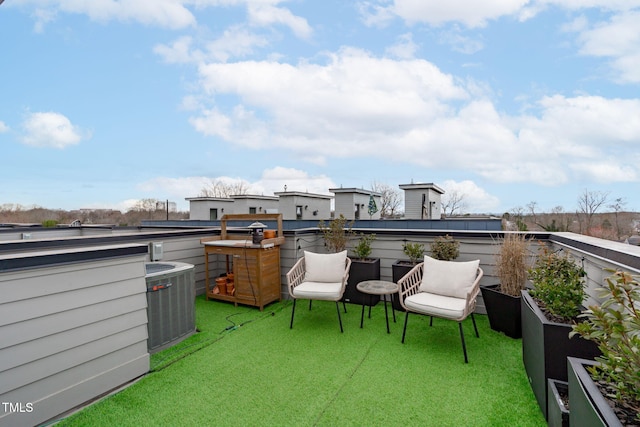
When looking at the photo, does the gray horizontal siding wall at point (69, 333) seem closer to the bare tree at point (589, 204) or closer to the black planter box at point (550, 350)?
the black planter box at point (550, 350)

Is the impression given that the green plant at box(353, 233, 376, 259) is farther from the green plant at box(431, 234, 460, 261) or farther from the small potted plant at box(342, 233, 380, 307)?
the green plant at box(431, 234, 460, 261)

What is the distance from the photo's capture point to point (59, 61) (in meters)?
5.84

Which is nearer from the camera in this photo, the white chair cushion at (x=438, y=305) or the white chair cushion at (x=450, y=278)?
the white chair cushion at (x=438, y=305)

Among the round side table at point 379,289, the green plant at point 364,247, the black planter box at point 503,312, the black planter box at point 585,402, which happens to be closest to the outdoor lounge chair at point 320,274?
the round side table at point 379,289

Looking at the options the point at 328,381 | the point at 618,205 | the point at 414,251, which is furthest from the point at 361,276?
the point at 618,205

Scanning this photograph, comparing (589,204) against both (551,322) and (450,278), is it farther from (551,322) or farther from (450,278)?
(551,322)

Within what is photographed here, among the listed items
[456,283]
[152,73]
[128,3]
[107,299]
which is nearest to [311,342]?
[456,283]

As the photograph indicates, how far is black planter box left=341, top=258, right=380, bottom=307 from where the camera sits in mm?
4301

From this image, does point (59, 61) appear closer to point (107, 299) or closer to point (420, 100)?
point (107, 299)

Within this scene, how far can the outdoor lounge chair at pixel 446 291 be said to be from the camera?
2.84 meters

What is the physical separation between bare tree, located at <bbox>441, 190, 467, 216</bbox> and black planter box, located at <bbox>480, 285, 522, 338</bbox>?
18.9 metres

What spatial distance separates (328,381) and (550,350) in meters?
1.59

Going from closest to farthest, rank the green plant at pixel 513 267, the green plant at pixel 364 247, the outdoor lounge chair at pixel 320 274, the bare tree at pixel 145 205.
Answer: the green plant at pixel 513 267 → the outdoor lounge chair at pixel 320 274 → the green plant at pixel 364 247 → the bare tree at pixel 145 205

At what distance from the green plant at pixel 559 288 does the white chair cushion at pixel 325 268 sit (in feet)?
6.83
